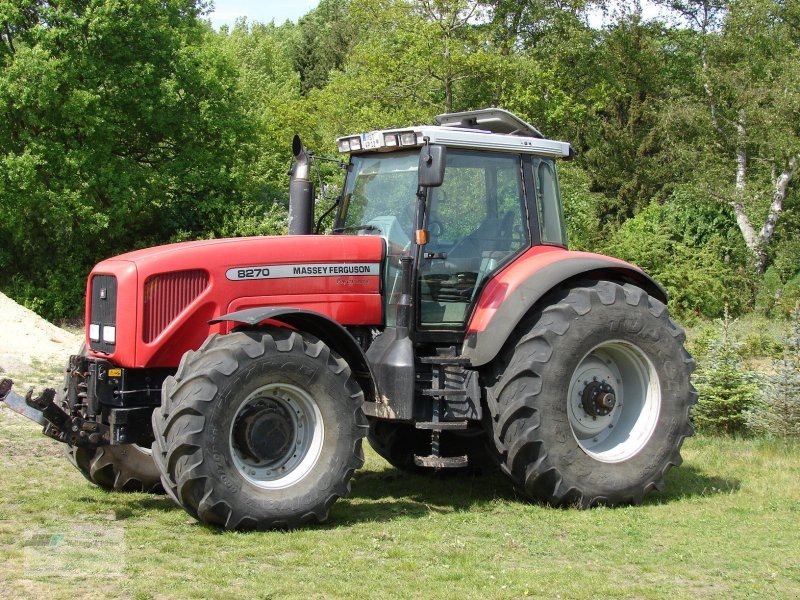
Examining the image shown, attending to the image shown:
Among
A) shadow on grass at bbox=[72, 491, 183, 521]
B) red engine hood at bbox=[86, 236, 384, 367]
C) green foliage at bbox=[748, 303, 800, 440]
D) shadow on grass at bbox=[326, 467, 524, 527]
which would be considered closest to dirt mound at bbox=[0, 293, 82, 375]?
shadow on grass at bbox=[72, 491, 183, 521]

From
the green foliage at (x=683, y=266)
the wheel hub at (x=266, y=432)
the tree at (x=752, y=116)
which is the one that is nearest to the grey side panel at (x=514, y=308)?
the wheel hub at (x=266, y=432)

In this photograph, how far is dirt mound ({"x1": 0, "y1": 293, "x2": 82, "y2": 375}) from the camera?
53.3 feet

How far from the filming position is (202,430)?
21.4ft

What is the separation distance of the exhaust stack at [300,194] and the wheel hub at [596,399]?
8.69 ft

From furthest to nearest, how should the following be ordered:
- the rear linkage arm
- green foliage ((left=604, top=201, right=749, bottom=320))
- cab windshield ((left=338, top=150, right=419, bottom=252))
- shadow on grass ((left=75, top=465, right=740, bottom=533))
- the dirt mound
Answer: green foliage ((left=604, top=201, right=749, bottom=320)) < the dirt mound < cab windshield ((left=338, top=150, right=419, bottom=252)) < shadow on grass ((left=75, top=465, right=740, bottom=533)) < the rear linkage arm

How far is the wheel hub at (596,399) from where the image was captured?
8.02m

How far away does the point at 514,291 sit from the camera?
768 cm

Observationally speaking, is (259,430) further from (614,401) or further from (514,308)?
(614,401)

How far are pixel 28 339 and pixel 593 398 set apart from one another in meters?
12.3

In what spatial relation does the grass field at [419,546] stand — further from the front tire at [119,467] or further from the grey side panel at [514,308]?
the grey side panel at [514,308]

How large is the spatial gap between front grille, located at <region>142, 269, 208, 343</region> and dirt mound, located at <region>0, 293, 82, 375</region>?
28.3ft

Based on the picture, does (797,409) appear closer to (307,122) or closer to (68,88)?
(68,88)

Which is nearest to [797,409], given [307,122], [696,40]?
[696,40]

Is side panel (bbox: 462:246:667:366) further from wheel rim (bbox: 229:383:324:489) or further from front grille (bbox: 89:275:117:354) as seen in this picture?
front grille (bbox: 89:275:117:354)
